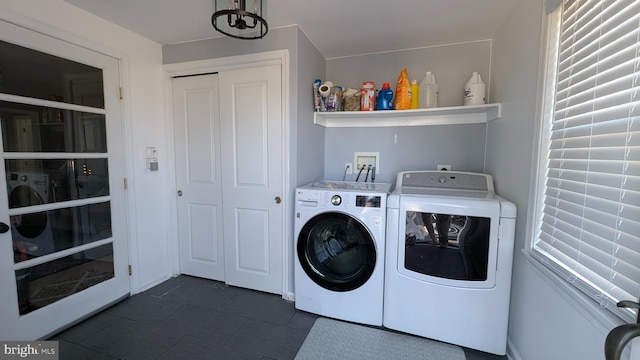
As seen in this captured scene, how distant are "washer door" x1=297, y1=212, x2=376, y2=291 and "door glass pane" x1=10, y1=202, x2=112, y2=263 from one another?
1576mm

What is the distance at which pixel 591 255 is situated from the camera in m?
0.98

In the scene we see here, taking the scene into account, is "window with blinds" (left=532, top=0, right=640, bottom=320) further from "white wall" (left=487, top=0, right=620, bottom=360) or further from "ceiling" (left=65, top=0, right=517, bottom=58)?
"ceiling" (left=65, top=0, right=517, bottom=58)

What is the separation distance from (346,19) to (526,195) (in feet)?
5.42

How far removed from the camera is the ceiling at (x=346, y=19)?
5.66ft

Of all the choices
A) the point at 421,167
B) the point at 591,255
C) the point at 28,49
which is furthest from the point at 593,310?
the point at 28,49

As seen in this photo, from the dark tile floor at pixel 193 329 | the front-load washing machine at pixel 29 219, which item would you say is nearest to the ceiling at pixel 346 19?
the front-load washing machine at pixel 29 219

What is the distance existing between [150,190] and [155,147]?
400mm

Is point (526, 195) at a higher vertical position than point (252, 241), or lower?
higher

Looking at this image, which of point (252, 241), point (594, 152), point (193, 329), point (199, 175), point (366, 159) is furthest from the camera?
point (366, 159)

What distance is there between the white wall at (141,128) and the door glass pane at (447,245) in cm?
224

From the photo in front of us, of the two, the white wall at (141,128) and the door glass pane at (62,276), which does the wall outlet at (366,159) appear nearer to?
the white wall at (141,128)

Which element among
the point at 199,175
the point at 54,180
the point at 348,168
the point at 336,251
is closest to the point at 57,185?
the point at 54,180

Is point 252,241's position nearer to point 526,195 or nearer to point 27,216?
point 27,216

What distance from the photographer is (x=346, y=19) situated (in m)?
1.90
